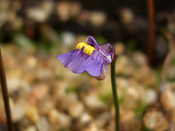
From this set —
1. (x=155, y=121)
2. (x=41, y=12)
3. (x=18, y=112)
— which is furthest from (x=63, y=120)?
(x=41, y=12)

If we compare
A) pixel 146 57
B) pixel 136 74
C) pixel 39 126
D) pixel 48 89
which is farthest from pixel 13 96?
pixel 146 57

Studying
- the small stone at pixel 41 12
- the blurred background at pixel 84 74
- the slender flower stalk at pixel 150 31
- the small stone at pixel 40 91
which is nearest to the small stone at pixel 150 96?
the blurred background at pixel 84 74

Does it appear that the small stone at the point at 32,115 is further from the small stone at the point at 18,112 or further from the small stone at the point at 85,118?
the small stone at the point at 85,118

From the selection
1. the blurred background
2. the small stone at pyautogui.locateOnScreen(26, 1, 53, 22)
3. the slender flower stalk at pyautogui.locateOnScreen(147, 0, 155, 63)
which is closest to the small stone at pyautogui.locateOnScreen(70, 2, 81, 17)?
the blurred background

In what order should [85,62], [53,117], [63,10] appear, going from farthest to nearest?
[63,10] < [53,117] < [85,62]

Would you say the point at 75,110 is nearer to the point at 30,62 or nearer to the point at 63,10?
the point at 30,62

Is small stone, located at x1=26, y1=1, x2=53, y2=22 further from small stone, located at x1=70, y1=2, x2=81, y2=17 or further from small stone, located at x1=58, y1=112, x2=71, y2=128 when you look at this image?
small stone, located at x1=58, y1=112, x2=71, y2=128

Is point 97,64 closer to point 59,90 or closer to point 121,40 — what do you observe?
point 59,90
